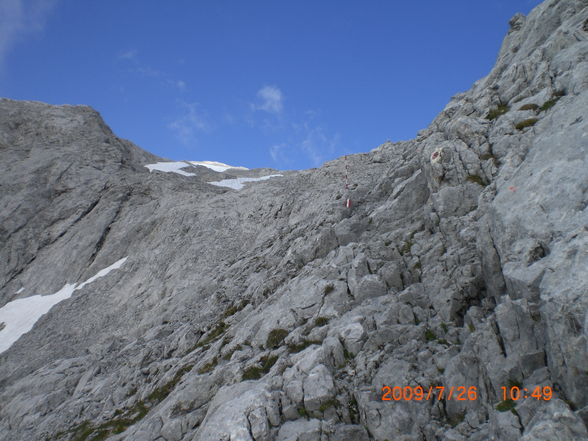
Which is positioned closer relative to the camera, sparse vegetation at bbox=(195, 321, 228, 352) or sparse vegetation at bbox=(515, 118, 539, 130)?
sparse vegetation at bbox=(515, 118, 539, 130)

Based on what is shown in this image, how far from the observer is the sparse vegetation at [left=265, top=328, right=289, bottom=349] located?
23.4m

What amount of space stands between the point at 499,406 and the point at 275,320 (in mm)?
14101

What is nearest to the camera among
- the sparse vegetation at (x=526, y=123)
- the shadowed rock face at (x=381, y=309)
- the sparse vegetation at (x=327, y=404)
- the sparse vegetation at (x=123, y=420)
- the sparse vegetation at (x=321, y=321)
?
the shadowed rock face at (x=381, y=309)

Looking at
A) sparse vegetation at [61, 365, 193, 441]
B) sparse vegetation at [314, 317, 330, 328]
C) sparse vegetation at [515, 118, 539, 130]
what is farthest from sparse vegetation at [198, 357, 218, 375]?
sparse vegetation at [515, 118, 539, 130]

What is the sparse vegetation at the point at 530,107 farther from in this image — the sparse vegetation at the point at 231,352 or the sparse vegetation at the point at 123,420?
the sparse vegetation at the point at 123,420

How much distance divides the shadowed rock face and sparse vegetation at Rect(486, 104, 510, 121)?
16 cm

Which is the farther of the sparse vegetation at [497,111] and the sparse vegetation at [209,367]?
the sparse vegetation at [497,111]

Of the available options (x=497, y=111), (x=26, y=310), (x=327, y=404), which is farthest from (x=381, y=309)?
(x=26, y=310)

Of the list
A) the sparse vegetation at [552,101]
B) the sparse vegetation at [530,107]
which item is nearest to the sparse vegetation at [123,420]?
the sparse vegetation at [530,107]

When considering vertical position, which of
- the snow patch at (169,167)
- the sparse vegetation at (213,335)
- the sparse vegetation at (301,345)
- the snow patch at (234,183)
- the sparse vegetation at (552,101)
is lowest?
the sparse vegetation at (301,345)

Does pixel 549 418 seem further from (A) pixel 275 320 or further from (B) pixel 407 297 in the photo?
(A) pixel 275 320

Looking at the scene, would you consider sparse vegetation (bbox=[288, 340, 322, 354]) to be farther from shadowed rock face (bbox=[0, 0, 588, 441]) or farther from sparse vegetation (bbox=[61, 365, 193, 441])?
sparse vegetation (bbox=[61, 365, 193, 441])
